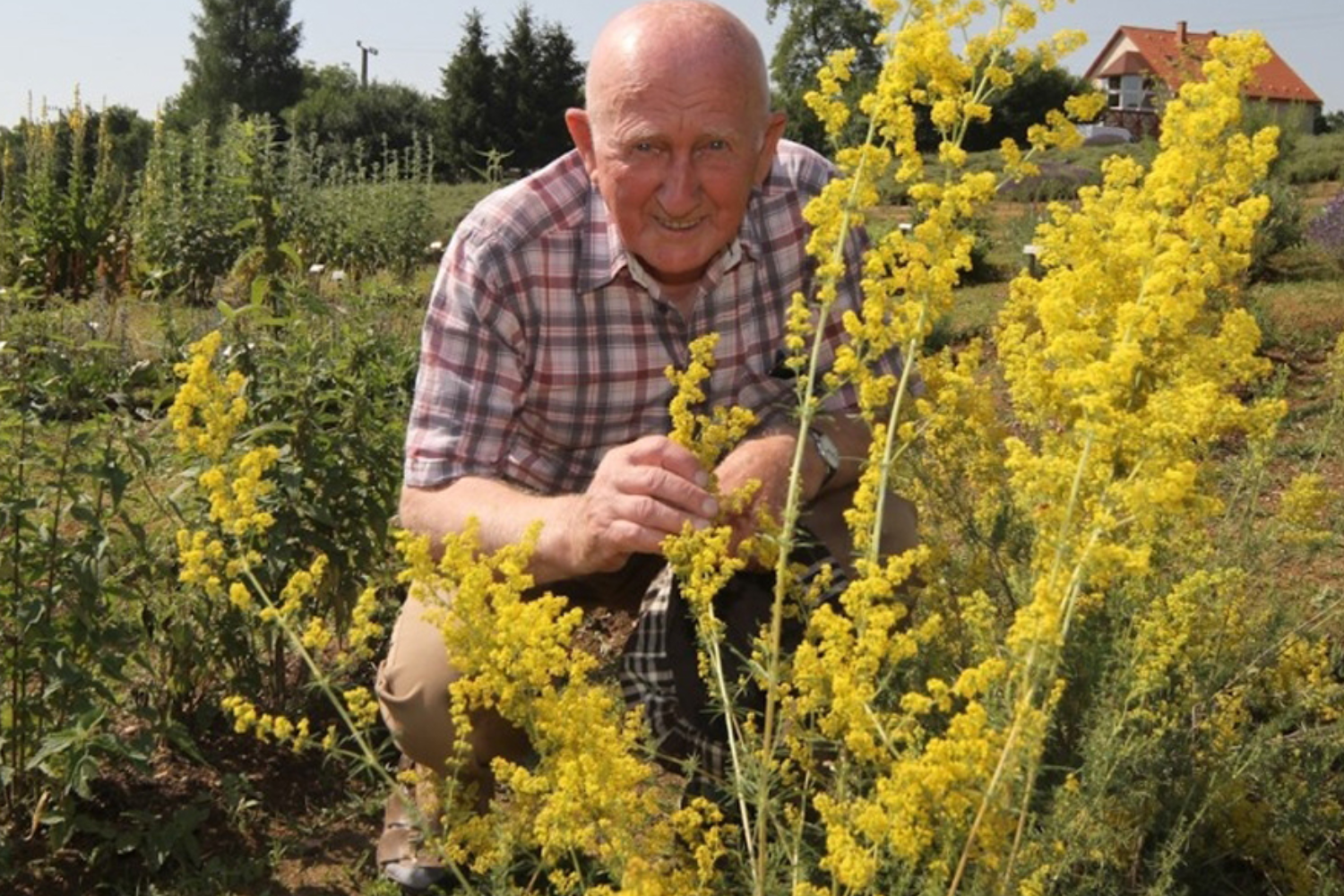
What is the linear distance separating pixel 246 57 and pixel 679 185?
63.5 metres

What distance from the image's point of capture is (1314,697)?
2.60 meters

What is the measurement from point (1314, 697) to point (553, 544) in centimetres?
136

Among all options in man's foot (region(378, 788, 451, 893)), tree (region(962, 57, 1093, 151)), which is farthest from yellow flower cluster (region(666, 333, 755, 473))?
tree (region(962, 57, 1093, 151))

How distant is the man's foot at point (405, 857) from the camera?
2.99 metres

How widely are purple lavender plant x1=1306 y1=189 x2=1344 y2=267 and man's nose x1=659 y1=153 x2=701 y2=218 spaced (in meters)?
8.34

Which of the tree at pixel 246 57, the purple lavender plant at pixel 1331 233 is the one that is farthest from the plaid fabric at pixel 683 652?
the tree at pixel 246 57

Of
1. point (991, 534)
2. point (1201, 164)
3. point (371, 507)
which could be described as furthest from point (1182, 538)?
point (371, 507)

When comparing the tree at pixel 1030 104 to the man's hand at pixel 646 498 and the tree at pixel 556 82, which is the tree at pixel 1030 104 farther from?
the man's hand at pixel 646 498

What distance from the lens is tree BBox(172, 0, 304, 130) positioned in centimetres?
5997

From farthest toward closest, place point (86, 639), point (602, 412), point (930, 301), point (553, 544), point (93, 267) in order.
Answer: point (93, 267) < point (602, 412) < point (86, 639) < point (553, 544) < point (930, 301)

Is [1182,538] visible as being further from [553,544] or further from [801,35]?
[801,35]

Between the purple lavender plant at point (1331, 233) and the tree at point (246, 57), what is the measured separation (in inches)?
2121

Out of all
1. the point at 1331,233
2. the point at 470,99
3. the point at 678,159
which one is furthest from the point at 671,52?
the point at 470,99

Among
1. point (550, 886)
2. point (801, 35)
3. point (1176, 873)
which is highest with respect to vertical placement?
point (801, 35)
